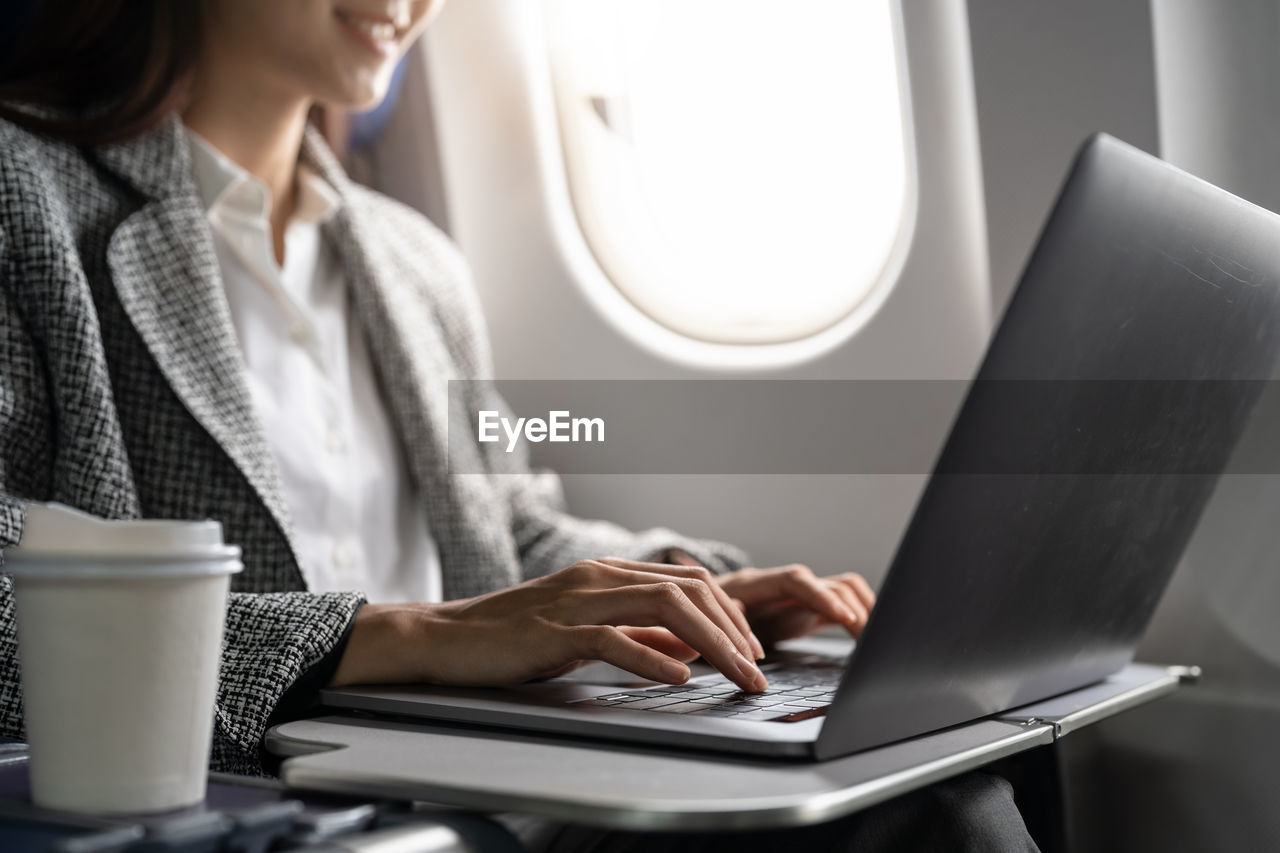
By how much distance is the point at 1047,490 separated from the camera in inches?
24.1

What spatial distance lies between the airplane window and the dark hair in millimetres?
554

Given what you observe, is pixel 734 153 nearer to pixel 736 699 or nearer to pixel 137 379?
pixel 137 379

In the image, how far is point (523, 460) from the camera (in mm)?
1504

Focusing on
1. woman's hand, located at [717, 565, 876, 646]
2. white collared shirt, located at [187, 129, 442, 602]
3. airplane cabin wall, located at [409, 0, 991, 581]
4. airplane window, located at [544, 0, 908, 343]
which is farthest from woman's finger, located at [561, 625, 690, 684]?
airplane window, located at [544, 0, 908, 343]

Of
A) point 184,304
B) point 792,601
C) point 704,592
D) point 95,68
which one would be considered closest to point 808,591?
point 792,601

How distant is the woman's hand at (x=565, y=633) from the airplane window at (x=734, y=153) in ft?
2.37

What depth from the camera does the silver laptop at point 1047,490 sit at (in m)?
0.53

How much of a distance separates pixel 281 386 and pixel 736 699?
676 mm

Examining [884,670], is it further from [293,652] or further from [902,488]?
[902,488]

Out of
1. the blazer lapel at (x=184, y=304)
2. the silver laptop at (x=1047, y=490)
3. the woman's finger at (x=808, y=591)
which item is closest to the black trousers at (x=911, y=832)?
the silver laptop at (x=1047, y=490)

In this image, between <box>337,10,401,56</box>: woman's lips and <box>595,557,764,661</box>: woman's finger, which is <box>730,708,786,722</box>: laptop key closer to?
<box>595,557,764,661</box>: woman's finger

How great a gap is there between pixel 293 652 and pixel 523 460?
0.79 metres

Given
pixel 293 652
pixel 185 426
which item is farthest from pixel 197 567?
pixel 185 426

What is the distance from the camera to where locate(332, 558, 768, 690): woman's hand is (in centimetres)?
70
